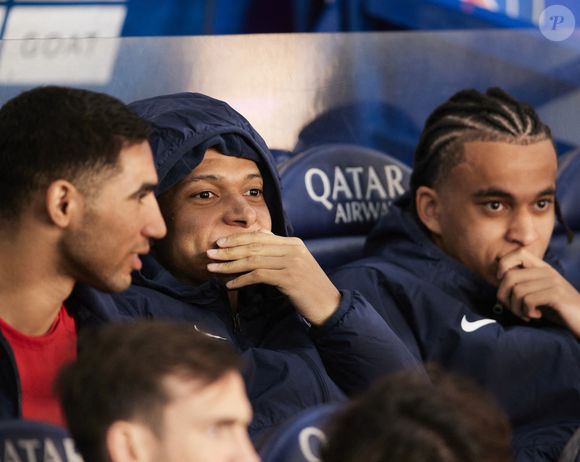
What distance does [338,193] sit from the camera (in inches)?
90.1

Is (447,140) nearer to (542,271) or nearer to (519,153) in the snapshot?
(519,153)

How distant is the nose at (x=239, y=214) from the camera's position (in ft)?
5.49

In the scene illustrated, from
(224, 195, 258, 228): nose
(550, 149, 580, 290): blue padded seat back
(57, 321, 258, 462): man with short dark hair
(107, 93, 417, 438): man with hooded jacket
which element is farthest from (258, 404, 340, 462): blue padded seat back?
(550, 149, 580, 290): blue padded seat back

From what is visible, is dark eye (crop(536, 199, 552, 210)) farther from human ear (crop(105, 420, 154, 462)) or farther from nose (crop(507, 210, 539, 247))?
human ear (crop(105, 420, 154, 462))

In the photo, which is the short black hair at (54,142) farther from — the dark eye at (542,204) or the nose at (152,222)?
the dark eye at (542,204)

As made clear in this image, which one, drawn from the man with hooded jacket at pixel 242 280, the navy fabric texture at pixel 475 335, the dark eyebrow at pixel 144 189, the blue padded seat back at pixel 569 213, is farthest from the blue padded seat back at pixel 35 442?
the blue padded seat back at pixel 569 213

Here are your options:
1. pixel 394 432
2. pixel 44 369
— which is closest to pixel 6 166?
pixel 44 369

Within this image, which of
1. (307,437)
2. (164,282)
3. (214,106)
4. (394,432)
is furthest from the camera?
(214,106)

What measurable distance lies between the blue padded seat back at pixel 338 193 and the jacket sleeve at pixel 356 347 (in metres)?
0.56

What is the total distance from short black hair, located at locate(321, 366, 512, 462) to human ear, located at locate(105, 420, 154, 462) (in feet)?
0.44

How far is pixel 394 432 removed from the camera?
91 cm

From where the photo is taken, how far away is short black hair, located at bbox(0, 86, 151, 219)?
4.43 ft

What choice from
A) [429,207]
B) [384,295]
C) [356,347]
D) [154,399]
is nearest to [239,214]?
[356,347]

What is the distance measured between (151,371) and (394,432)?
190 millimetres
